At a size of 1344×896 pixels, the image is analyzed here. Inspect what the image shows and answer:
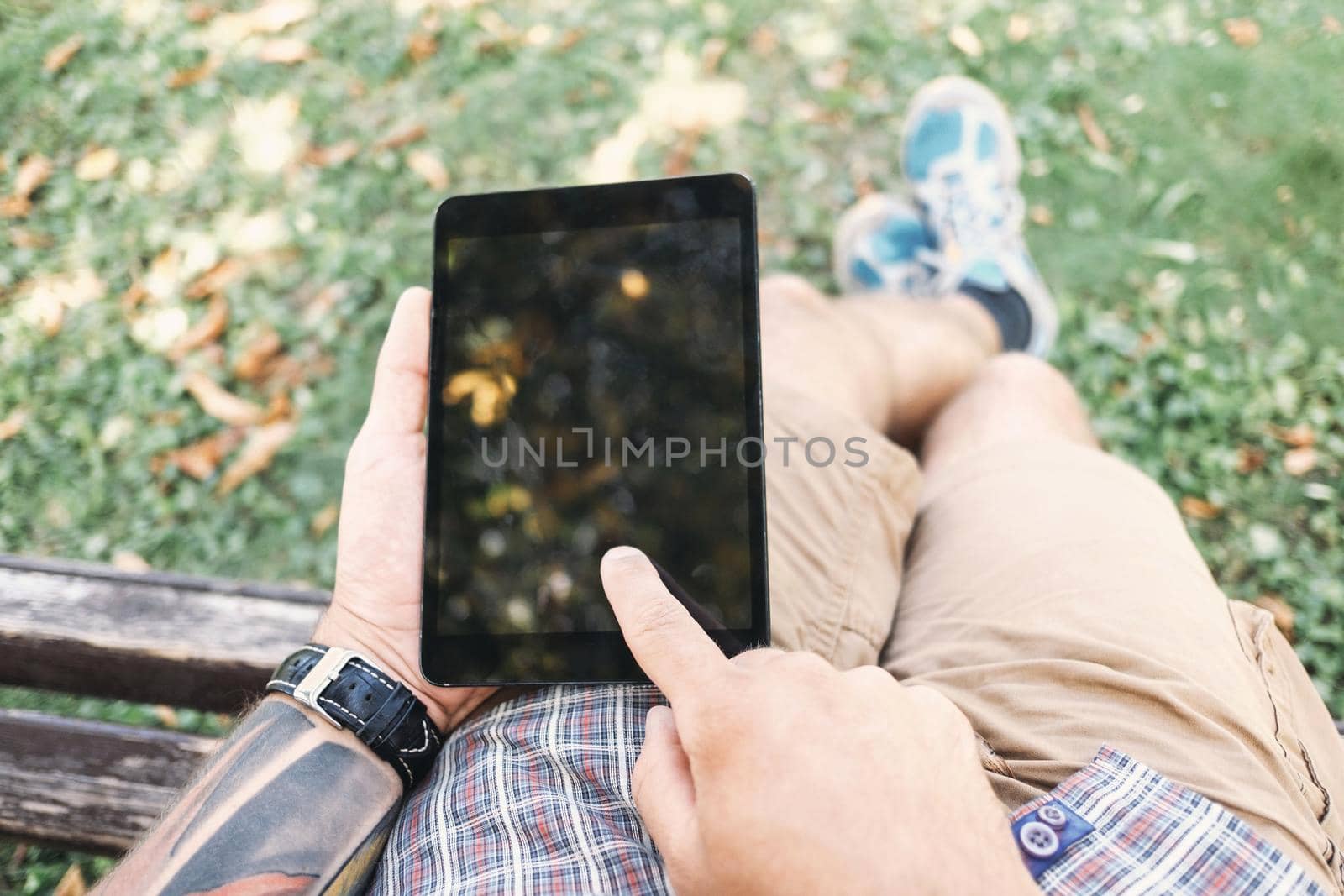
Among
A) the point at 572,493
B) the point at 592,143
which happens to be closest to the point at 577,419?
the point at 572,493

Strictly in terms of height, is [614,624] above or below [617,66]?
below

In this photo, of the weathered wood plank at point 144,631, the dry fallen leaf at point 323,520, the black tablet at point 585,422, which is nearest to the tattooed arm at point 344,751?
the black tablet at point 585,422

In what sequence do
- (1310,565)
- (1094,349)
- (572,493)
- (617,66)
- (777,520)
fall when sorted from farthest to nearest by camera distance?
(617,66)
(1094,349)
(1310,565)
(777,520)
(572,493)

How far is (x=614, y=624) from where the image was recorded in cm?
155

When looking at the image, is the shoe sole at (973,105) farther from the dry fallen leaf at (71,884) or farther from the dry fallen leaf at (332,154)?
the dry fallen leaf at (71,884)

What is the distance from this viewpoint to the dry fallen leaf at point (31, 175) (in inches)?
135

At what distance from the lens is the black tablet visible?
5.14 ft

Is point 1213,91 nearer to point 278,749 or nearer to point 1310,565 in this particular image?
point 1310,565

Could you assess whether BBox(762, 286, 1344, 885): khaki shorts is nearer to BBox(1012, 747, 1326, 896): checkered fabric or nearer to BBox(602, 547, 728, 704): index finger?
BBox(1012, 747, 1326, 896): checkered fabric

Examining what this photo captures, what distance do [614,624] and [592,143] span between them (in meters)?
2.50

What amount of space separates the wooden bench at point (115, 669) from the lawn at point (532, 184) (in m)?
0.72

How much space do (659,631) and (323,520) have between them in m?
2.05

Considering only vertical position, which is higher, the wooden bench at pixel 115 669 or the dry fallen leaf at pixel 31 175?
the dry fallen leaf at pixel 31 175

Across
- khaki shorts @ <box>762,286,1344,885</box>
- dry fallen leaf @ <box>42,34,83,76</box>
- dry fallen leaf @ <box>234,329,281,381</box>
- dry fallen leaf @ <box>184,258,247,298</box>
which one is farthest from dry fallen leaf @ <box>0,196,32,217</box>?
khaki shorts @ <box>762,286,1344,885</box>
